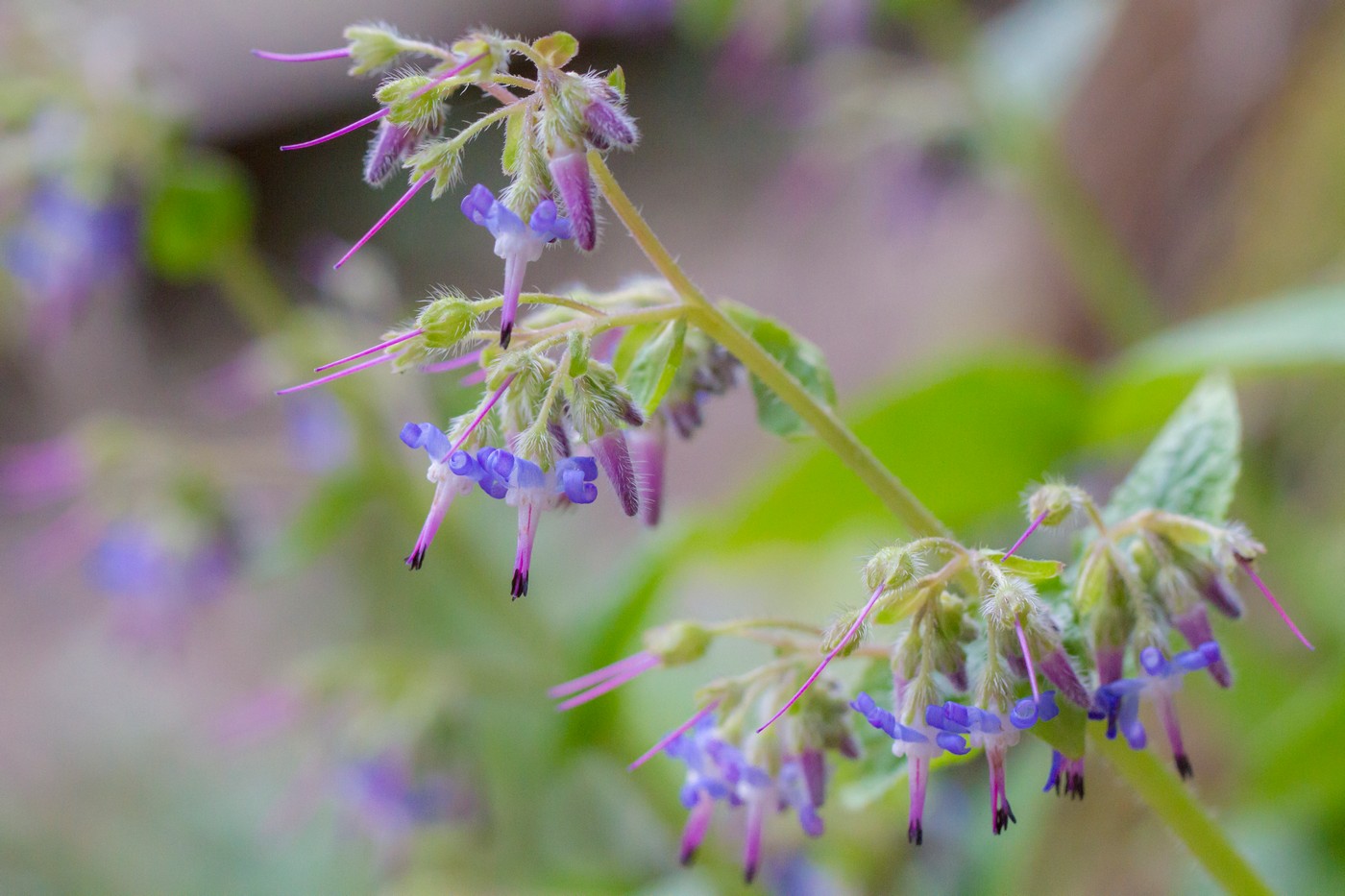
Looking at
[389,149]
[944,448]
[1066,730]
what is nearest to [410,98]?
[389,149]

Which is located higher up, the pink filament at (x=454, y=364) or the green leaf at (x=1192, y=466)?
the pink filament at (x=454, y=364)

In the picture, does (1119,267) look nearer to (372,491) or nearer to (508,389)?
(372,491)

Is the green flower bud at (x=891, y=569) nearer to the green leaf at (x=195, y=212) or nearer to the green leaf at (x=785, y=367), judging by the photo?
the green leaf at (x=785, y=367)

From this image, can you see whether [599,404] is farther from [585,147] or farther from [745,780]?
[745,780]

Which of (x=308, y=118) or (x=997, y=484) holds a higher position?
(x=308, y=118)

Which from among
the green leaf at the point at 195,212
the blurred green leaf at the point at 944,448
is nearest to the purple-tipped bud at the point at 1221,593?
the blurred green leaf at the point at 944,448

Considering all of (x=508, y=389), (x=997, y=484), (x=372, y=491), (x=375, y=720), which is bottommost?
(x=508, y=389)

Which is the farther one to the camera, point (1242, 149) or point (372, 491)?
point (1242, 149)

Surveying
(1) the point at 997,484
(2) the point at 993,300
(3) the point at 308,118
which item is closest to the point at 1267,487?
(1) the point at 997,484
